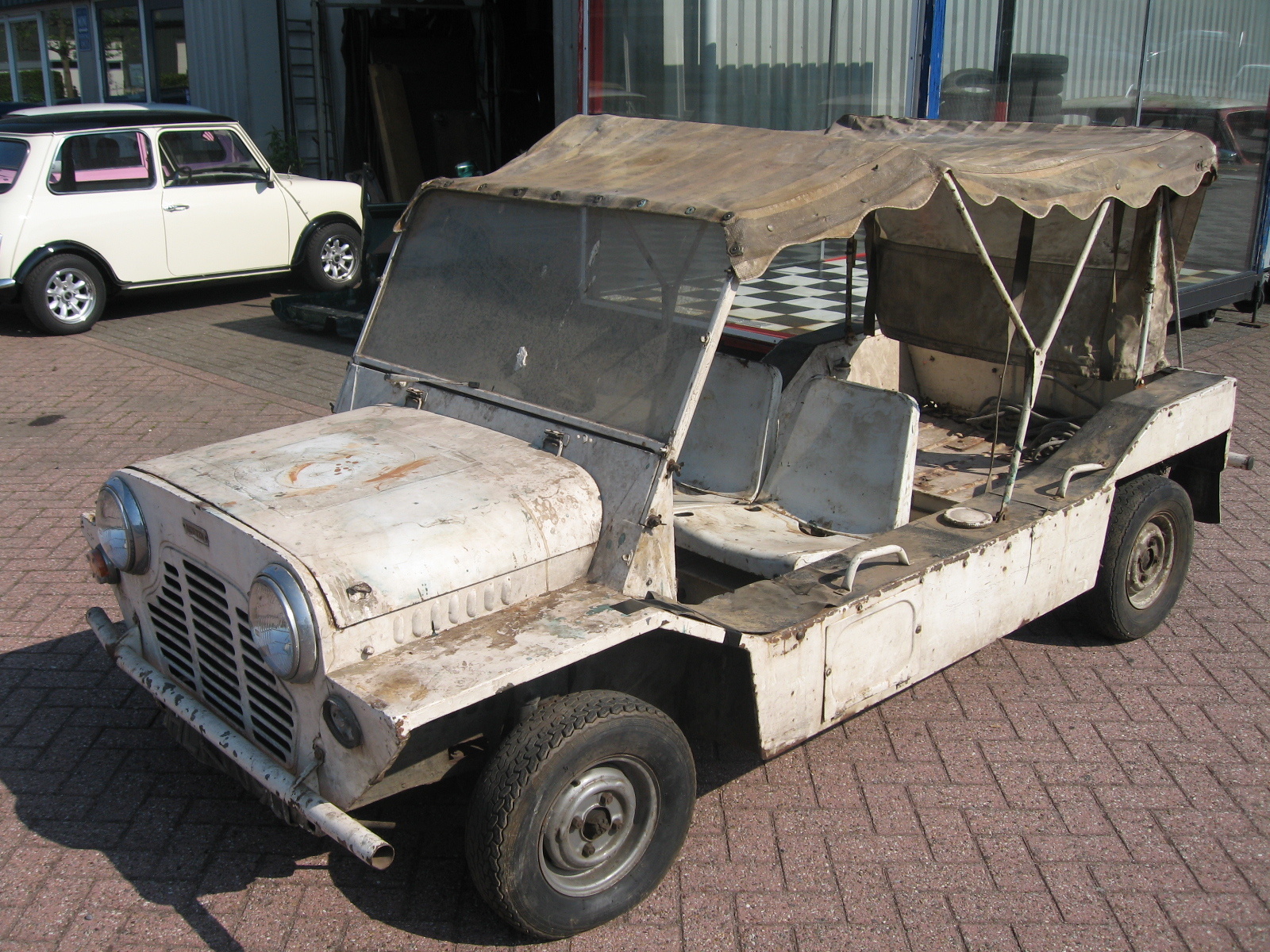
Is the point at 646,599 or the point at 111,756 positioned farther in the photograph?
the point at 111,756

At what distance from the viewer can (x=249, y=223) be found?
417 inches

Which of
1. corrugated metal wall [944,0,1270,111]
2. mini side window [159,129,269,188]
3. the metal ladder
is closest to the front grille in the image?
corrugated metal wall [944,0,1270,111]

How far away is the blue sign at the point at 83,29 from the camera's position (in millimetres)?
16266

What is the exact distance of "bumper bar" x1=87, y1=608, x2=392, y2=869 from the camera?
2551mm

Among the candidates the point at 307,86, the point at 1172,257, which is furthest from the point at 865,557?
the point at 307,86

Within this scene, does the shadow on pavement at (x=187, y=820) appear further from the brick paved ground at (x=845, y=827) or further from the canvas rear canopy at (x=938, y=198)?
the canvas rear canopy at (x=938, y=198)

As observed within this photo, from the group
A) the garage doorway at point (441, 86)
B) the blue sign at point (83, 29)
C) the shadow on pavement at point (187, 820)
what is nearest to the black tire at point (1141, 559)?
the shadow on pavement at point (187, 820)

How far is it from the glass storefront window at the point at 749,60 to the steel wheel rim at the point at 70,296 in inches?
186

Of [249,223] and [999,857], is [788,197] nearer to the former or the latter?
[999,857]

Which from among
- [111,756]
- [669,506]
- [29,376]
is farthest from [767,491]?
[29,376]

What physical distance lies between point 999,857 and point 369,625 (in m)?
1.96

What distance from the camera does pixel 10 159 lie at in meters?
9.59

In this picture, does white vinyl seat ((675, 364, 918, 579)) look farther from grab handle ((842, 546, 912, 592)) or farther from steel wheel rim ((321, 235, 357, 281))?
steel wheel rim ((321, 235, 357, 281))

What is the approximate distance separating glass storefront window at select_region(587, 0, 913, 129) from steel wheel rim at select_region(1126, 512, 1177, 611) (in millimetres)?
4687
